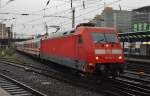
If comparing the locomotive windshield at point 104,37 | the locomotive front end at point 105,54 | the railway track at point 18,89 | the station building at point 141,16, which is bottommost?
the railway track at point 18,89

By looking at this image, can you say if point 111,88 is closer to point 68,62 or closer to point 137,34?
point 68,62

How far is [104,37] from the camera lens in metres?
18.3

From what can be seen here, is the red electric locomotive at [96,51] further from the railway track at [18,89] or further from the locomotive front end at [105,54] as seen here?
the railway track at [18,89]

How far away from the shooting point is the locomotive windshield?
18138 millimetres

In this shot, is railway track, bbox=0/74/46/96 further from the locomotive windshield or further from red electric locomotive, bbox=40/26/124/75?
the locomotive windshield

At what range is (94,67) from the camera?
17156mm

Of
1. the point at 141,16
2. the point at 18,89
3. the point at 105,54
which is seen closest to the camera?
the point at 18,89

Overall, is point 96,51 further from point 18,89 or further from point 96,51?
point 18,89

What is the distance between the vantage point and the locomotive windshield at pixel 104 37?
18.1 m

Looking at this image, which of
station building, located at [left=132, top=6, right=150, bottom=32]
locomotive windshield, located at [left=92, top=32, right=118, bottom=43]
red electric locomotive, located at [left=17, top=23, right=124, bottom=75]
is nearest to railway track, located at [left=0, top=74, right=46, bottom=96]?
red electric locomotive, located at [left=17, top=23, right=124, bottom=75]

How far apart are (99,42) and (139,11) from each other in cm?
7219

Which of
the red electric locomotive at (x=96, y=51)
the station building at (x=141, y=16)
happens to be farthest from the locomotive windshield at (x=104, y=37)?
the station building at (x=141, y=16)

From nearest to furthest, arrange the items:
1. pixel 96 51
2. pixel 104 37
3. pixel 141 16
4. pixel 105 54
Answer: pixel 96 51 → pixel 105 54 → pixel 104 37 → pixel 141 16

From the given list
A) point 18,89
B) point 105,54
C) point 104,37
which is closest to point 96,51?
point 105,54
